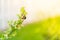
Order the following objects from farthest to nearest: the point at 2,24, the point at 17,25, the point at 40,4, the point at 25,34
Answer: the point at 40,4 → the point at 2,24 → the point at 25,34 → the point at 17,25

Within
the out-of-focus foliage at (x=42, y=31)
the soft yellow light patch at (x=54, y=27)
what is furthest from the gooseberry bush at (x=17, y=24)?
the soft yellow light patch at (x=54, y=27)

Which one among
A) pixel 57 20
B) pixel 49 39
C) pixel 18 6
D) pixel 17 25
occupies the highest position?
pixel 18 6

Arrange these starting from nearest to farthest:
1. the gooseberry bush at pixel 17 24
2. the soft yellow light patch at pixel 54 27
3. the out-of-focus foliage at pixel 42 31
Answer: the gooseberry bush at pixel 17 24 < the out-of-focus foliage at pixel 42 31 < the soft yellow light patch at pixel 54 27

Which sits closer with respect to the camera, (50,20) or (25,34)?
(25,34)

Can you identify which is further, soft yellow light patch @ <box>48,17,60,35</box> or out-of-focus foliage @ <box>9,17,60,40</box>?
soft yellow light patch @ <box>48,17,60,35</box>

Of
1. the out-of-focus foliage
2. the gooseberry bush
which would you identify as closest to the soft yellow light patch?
the out-of-focus foliage

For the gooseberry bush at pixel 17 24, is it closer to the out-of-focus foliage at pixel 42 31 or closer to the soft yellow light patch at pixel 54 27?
the out-of-focus foliage at pixel 42 31

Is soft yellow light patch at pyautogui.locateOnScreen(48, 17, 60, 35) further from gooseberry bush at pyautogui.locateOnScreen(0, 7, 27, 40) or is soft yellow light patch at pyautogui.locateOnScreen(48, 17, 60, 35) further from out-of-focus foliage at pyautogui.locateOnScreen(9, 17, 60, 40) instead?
gooseberry bush at pyautogui.locateOnScreen(0, 7, 27, 40)

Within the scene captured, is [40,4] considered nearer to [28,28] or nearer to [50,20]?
[50,20]

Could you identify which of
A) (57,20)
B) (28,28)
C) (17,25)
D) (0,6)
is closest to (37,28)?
(28,28)
